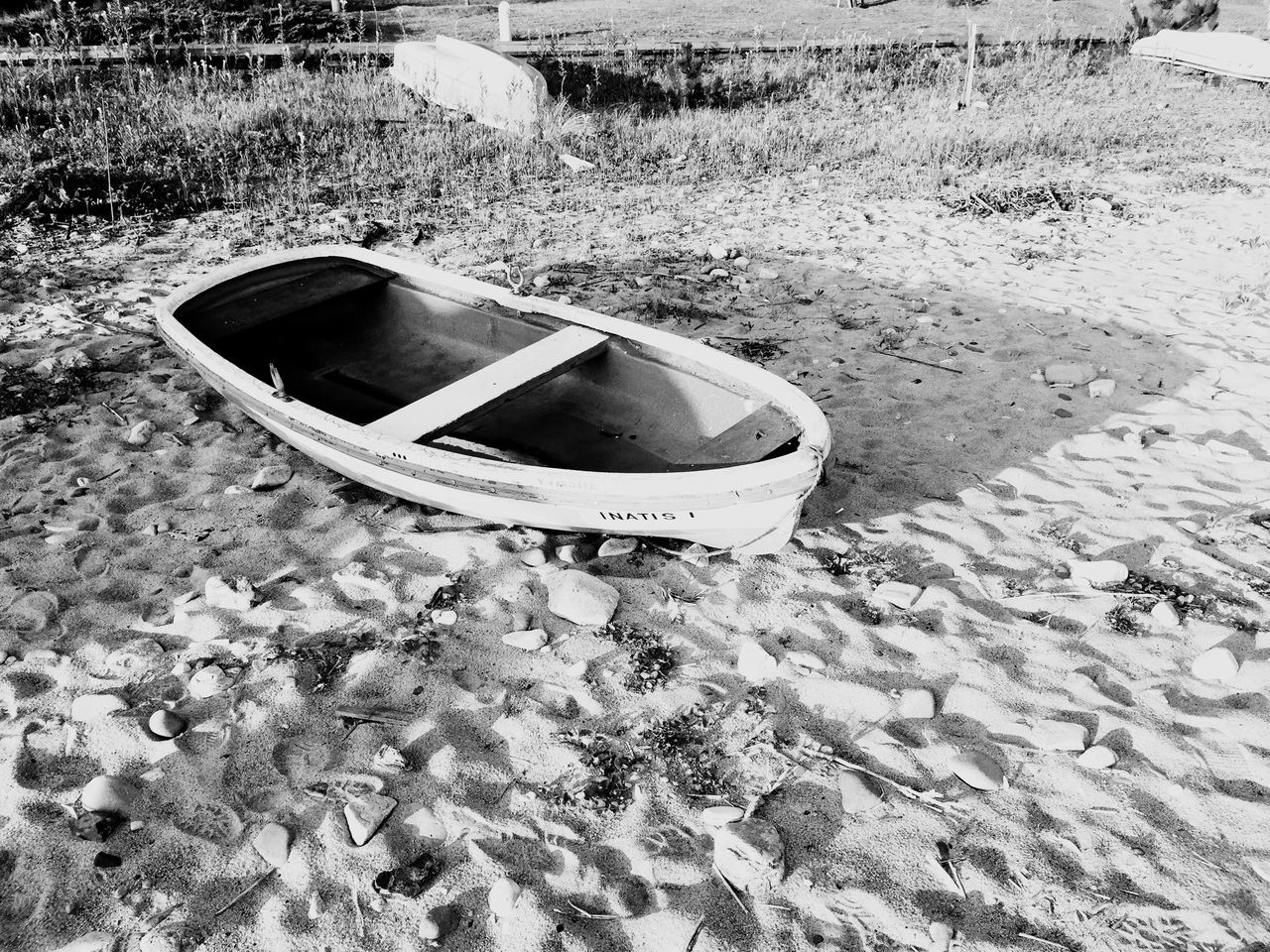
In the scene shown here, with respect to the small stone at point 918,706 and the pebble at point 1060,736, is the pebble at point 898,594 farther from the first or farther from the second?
the pebble at point 1060,736

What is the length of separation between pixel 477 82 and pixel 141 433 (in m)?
7.73

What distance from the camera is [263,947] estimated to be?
8.49ft

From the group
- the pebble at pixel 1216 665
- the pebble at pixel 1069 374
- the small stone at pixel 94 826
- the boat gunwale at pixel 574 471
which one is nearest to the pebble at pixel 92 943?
the small stone at pixel 94 826

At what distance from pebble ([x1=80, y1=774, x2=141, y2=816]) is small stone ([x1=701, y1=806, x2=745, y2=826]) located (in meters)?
1.84

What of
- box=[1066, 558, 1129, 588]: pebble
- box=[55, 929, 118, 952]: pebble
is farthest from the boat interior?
box=[55, 929, 118, 952]: pebble

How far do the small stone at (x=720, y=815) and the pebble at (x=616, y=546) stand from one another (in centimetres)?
144

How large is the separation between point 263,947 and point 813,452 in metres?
2.49

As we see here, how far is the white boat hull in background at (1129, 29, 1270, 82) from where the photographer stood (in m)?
13.5

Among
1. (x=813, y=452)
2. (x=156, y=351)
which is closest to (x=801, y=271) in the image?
(x=813, y=452)

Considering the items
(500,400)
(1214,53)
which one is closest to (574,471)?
(500,400)

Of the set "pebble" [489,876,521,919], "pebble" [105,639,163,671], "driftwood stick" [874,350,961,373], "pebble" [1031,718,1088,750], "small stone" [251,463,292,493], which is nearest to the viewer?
"pebble" [489,876,521,919]

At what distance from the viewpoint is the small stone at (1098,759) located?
3113 mm

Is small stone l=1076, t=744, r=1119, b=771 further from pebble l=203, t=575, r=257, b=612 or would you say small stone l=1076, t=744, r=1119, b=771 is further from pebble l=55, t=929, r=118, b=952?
pebble l=203, t=575, r=257, b=612

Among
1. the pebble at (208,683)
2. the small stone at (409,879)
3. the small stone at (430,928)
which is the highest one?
the pebble at (208,683)
